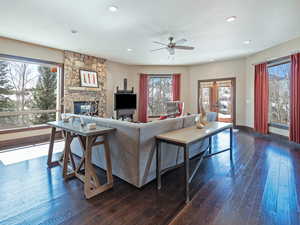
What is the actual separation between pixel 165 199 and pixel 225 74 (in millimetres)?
6113

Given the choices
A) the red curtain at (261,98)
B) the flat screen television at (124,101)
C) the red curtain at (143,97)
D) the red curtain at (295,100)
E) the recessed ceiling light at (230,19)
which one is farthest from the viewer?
the red curtain at (143,97)

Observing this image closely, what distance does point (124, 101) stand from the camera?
660cm

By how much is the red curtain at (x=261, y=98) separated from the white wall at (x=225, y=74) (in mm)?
761

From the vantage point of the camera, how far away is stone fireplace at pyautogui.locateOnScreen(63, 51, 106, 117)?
5258 mm

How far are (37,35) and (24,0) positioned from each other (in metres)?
1.57

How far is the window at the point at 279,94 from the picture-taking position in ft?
15.2

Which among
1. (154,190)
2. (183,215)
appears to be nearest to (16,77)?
(154,190)

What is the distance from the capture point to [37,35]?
394 cm

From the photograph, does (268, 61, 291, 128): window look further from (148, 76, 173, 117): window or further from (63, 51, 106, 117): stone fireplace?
(63, 51, 106, 117): stone fireplace

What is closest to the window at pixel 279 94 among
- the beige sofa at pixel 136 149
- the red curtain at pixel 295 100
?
the red curtain at pixel 295 100

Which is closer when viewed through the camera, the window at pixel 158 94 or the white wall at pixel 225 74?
the white wall at pixel 225 74

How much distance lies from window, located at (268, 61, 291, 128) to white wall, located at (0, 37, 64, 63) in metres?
6.96

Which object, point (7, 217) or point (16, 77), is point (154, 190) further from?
point (16, 77)

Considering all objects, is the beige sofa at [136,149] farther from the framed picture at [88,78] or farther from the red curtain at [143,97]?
the red curtain at [143,97]
